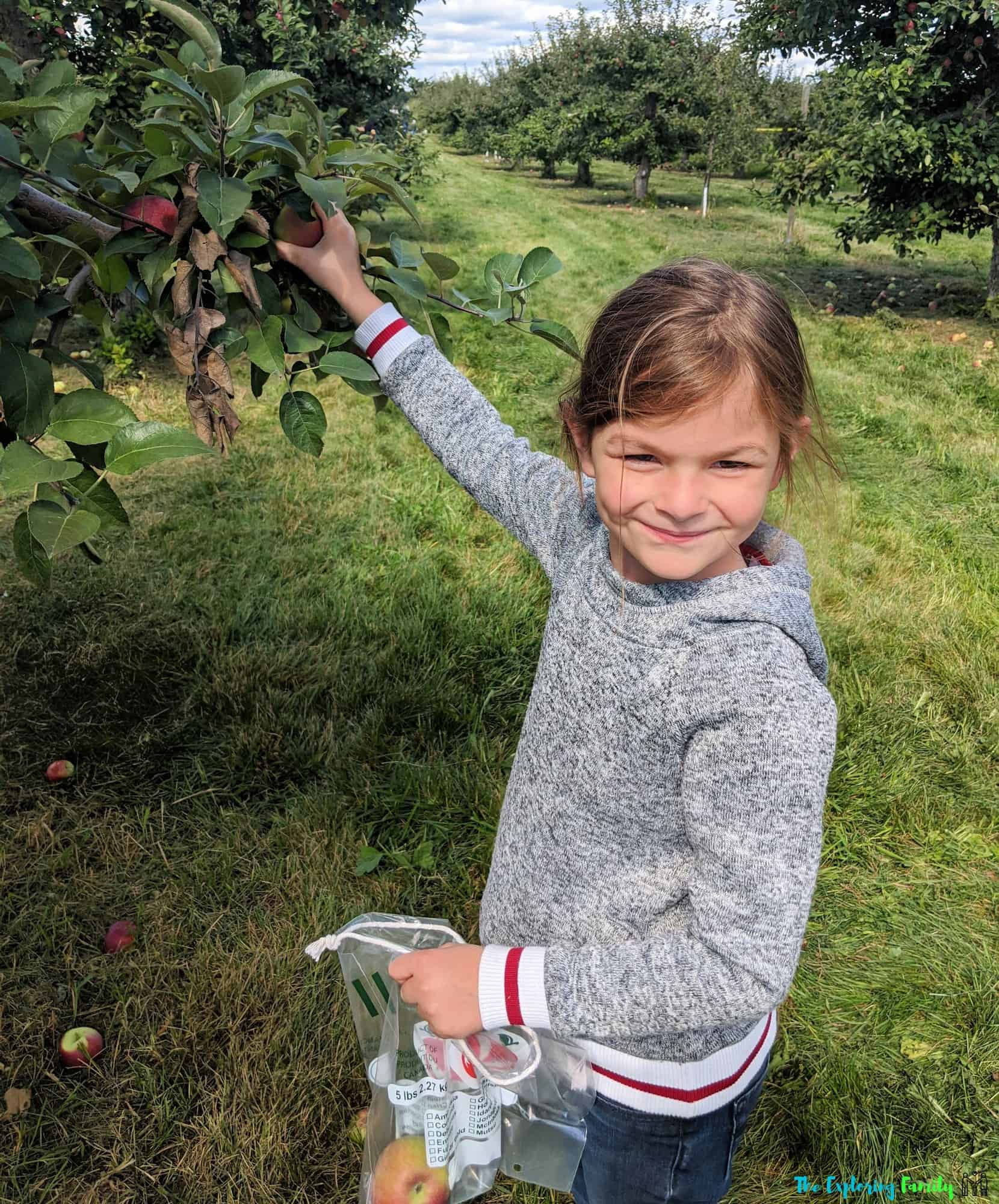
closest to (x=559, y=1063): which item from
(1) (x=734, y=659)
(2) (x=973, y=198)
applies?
(1) (x=734, y=659)

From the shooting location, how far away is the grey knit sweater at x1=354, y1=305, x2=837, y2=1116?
91cm

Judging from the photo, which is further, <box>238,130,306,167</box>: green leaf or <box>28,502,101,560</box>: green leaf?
<box>238,130,306,167</box>: green leaf

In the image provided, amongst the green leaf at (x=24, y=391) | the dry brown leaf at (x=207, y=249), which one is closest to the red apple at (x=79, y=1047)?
the green leaf at (x=24, y=391)

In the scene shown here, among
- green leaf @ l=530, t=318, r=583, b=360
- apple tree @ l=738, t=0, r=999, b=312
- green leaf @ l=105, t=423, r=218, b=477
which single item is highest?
apple tree @ l=738, t=0, r=999, b=312

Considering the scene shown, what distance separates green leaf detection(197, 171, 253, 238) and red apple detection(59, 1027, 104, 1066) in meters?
1.70

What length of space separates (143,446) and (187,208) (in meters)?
0.38

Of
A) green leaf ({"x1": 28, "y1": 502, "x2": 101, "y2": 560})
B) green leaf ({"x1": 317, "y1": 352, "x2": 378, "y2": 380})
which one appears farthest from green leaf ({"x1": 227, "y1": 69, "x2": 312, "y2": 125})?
green leaf ({"x1": 28, "y1": 502, "x2": 101, "y2": 560})

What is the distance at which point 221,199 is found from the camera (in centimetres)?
105

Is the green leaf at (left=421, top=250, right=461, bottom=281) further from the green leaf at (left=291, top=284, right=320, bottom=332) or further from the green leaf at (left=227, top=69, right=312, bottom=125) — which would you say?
the green leaf at (left=227, top=69, right=312, bottom=125)

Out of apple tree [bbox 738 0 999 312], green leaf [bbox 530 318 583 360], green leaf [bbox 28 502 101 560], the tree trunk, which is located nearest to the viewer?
green leaf [bbox 28 502 101 560]

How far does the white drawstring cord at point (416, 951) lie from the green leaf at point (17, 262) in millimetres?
851

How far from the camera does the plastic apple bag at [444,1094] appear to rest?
1.23 m

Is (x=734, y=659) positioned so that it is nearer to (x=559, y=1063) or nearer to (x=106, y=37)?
(x=559, y=1063)

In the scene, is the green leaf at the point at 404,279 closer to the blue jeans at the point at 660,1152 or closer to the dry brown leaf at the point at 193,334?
the dry brown leaf at the point at 193,334
